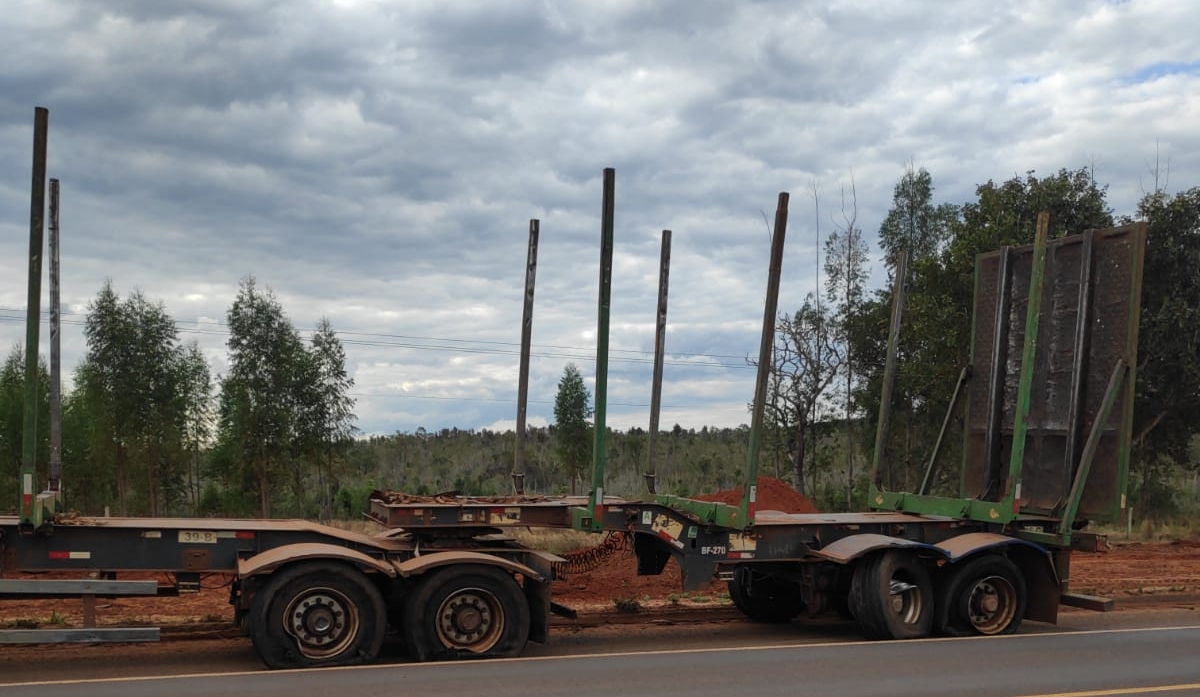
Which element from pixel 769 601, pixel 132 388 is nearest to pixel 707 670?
pixel 769 601

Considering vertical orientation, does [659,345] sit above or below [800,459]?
above

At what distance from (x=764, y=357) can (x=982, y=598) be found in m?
3.72

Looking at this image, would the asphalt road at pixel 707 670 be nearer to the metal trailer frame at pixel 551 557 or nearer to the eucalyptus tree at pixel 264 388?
the metal trailer frame at pixel 551 557

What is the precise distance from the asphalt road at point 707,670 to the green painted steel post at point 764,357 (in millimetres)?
1510

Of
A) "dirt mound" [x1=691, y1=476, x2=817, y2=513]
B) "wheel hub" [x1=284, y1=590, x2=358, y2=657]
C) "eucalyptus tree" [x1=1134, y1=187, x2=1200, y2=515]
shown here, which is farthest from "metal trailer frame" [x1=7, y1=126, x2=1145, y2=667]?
"eucalyptus tree" [x1=1134, y1=187, x2=1200, y2=515]

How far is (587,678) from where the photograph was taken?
352 inches

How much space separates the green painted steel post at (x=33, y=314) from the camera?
915cm

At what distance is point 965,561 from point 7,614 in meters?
11.0

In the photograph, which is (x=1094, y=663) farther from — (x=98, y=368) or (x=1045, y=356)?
(x=98, y=368)

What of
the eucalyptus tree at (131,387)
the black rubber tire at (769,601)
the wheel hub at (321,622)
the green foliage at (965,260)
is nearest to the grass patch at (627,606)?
the black rubber tire at (769,601)

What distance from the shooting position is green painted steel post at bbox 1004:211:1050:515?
1248cm

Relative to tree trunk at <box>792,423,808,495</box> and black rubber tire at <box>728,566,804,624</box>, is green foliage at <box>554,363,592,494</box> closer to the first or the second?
tree trunk at <box>792,423,808,495</box>

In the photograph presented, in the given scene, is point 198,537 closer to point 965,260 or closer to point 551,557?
point 551,557

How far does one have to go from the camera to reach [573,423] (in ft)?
135
